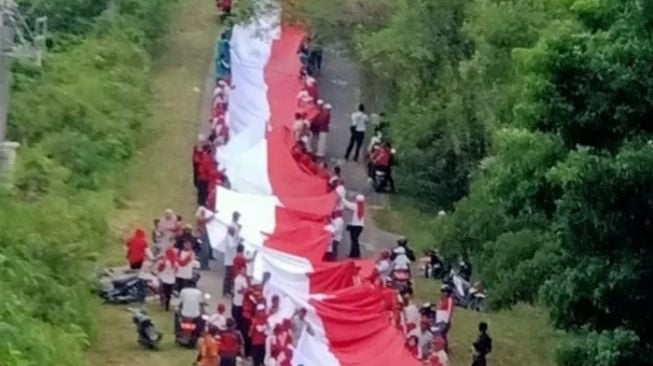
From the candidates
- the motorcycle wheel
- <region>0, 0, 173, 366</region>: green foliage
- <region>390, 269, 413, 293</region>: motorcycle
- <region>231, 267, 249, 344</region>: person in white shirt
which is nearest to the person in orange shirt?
<region>0, 0, 173, 366</region>: green foliage

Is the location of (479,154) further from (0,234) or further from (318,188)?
(0,234)

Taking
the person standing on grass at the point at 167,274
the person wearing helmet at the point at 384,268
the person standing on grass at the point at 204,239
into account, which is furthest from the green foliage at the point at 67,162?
the person wearing helmet at the point at 384,268

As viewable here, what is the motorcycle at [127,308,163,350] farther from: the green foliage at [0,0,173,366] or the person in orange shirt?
the person in orange shirt

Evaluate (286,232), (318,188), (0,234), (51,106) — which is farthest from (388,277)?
(51,106)

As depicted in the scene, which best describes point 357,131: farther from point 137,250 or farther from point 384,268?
point 137,250

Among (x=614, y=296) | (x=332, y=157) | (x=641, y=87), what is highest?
(x=641, y=87)
